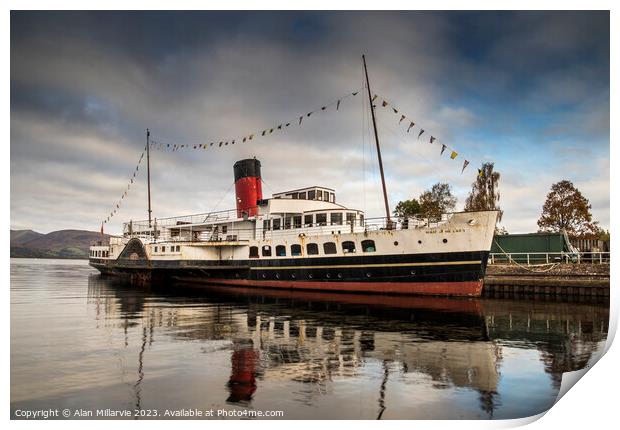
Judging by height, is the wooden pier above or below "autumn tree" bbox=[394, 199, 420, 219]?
below

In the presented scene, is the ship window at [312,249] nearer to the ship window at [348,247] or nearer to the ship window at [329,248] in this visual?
the ship window at [329,248]

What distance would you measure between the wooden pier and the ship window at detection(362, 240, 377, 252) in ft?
28.7

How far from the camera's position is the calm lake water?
6.88 m

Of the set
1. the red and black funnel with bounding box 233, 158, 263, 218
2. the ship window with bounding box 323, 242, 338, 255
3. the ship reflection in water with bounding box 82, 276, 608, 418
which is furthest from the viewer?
the red and black funnel with bounding box 233, 158, 263, 218

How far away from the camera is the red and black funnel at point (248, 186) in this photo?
32875 millimetres

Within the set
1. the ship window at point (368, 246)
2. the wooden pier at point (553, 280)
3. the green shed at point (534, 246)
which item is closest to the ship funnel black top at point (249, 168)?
the ship window at point (368, 246)

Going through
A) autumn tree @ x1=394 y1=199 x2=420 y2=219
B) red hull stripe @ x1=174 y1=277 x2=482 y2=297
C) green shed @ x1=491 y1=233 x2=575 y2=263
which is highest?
autumn tree @ x1=394 y1=199 x2=420 y2=219

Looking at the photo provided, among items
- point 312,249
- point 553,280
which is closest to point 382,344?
point 312,249

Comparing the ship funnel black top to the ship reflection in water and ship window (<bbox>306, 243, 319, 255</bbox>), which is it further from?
the ship reflection in water

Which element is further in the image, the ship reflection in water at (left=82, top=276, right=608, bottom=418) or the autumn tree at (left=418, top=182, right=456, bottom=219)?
the autumn tree at (left=418, top=182, right=456, bottom=219)

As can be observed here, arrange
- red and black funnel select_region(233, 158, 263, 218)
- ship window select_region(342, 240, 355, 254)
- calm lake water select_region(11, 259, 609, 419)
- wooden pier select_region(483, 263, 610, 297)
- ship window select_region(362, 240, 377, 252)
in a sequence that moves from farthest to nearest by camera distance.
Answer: red and black funnel select_region(233, 158, 263, 218), ship window select_region(342, 240, 355, 254), ship window select_region(362, 240, 377, 252), wooden pier select_region(483, 263, 610, 297), calm lake water select_region(11, 259, 609, 419)

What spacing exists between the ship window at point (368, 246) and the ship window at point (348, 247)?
719 millimetres

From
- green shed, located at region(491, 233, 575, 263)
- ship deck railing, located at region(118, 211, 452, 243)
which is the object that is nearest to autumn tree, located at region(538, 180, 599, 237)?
green shed, located at region(491, 233, 575, 263)
